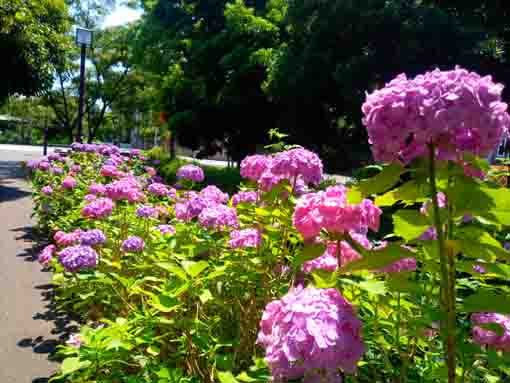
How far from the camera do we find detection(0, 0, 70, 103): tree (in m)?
9.52

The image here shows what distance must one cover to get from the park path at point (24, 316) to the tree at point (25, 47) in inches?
226

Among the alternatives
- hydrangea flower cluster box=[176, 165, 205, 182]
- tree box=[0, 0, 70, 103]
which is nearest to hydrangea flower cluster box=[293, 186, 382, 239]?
hydrangea flower cluster box=[176, 165, 205, 182]

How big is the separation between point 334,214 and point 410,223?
28cm

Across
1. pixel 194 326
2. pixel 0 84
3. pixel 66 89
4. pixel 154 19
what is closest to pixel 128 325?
pixel 194 326

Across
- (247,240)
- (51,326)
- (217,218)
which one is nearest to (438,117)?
(247,240)

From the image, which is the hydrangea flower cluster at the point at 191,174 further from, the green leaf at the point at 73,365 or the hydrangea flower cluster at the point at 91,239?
the green leaf at the point at 73,365

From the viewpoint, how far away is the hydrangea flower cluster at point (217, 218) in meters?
2.43

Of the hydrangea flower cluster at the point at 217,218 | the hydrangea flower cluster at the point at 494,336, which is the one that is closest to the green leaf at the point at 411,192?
the hydrangea flower cluster at the point at 494,336

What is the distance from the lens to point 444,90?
96cm

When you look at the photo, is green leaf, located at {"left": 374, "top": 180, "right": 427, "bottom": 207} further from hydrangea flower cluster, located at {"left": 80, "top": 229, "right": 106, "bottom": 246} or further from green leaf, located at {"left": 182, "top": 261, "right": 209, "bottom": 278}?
hydrangea flower cluster, located at {"left": 80, "top": 229, "right": 106, "bottom": 246}

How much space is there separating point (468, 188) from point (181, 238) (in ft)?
5.74

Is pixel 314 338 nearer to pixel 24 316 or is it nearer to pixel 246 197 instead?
pixel 246 197

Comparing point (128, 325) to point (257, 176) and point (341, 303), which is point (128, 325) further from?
point (341, 303)

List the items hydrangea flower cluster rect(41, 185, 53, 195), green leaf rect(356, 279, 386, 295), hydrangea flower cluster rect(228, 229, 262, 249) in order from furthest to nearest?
1. hydrangea flower cluster rect(41, 185, 53, 195)
2. hydrangea flower cluster rect(228, 229, 262, 249)
3. green leaf rect(356, 279, 386, 295)
